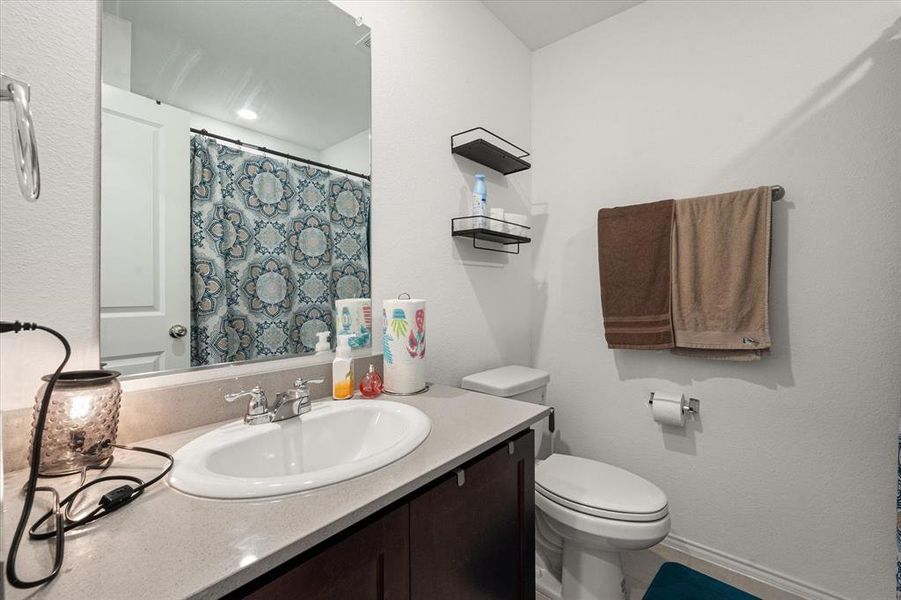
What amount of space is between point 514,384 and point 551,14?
170 cm

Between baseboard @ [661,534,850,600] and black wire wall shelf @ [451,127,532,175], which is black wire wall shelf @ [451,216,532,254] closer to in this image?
black wire wall shelf @ [451,127,532,175]

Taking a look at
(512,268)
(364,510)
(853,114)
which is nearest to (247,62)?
(364,510)

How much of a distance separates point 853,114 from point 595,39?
1.08 meters

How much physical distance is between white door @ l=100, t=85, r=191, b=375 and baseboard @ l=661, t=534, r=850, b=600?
77.1 inches

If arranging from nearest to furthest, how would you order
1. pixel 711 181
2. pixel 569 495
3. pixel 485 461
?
pixel 485 461
pixel 569 495
pixel 711 181

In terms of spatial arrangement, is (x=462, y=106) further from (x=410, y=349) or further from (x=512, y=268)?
(x=410, y=349)

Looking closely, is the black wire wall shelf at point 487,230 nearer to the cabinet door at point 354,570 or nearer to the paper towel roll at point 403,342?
the paper towel roll at point 403,342

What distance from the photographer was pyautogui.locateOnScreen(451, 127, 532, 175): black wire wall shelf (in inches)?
62.7

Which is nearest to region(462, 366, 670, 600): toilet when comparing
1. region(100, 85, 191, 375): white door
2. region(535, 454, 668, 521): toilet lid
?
region(535, 454, 668, 521): toilet lid

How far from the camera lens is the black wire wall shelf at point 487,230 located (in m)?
1.55

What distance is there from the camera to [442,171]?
1567 mm

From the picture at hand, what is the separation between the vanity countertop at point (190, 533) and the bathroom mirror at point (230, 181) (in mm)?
318

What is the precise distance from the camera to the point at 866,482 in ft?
4.26

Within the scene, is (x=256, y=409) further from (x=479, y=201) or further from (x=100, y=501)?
(x=479, y=201)
